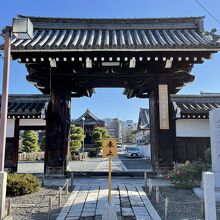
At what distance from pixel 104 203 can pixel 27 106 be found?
7752mm

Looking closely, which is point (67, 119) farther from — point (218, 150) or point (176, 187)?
point (218, 150)

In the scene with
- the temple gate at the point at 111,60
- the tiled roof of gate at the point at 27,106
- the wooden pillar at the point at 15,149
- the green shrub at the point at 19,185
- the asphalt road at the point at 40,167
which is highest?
the temple gate at the point at 111,60

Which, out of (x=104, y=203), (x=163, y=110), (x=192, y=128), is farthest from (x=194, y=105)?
(x=104, y=203)

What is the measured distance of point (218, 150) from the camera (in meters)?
9.42

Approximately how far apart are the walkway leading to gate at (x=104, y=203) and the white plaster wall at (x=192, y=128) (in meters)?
4.10

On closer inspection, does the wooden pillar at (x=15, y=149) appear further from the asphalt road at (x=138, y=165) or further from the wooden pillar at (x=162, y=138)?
the asphalt road at (x=138, y=165)

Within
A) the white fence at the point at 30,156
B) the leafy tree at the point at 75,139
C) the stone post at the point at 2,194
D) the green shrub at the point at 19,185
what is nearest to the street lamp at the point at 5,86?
the stone post at the point at 2,194

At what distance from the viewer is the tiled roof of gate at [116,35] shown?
11.2 m

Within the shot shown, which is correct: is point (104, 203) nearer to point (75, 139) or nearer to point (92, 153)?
point (75, 139)

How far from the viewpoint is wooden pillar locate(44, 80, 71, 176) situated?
40.6 feet

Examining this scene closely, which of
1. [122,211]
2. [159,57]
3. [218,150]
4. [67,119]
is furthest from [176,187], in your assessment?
[67,119]

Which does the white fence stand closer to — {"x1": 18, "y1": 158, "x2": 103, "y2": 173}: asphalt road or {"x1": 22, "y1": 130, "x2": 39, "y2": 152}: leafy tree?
{"x1": 22, "y1": 130, "x2": 39, "y2": 152}: leafy tree

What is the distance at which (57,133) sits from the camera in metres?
12.5

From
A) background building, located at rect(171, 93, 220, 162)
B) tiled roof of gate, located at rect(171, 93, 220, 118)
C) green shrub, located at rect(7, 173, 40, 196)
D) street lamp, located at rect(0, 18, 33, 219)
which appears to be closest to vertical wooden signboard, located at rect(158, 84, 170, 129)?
tiled roof of gate, located at rect(171, 93, 220, 118)
